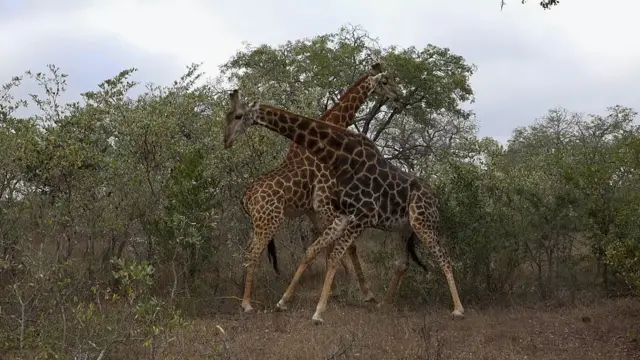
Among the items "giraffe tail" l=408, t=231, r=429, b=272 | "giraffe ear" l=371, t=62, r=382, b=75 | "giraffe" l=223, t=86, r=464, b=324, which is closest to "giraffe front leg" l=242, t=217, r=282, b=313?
"giraffe" l=223, t=86, r=464, b=324

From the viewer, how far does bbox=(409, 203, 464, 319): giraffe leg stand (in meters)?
9.46

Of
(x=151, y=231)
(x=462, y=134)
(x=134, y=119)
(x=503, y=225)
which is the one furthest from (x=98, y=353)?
(x=462, y=134)

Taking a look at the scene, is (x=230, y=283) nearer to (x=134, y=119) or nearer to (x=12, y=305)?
(x=134, y=119)

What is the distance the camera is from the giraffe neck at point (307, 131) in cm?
938

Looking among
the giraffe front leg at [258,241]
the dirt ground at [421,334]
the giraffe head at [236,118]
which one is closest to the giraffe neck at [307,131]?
the giraffe head at [236,118]

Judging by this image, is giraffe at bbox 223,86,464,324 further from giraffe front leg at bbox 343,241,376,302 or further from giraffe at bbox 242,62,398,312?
giraffe front leg at bbox 343,241,376,302

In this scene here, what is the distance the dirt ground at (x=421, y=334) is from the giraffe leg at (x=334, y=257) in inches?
8.8

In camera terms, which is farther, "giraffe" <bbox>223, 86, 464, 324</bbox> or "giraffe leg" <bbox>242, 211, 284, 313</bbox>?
"giraffe leg" <bbox>242, 211, 284, 313</bbox>

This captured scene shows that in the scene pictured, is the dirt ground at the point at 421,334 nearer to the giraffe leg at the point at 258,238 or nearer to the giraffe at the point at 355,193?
the giraffe leg at the point at 258,238

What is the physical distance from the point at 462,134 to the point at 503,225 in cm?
1909

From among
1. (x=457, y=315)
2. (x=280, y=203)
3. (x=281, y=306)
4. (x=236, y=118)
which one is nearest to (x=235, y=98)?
(x=236, y=118)

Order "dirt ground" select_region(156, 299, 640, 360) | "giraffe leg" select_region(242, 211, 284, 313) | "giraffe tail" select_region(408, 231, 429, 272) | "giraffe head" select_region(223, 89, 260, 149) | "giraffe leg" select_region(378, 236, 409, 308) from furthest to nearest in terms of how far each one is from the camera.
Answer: "giraffe tail" select_region(408, 231, 429, 272)
"giraffe leg" select_region(378, 236, 409, 308)
"giraffe leg" select_region(242, 211, 284, 313)
"giraffe head" select_region(223, 89, 260, 149)
"dirt ground" select_region(156, 299, 640, 360)

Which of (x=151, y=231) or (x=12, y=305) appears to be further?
(x=151, y=231)

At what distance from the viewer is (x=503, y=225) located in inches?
415
